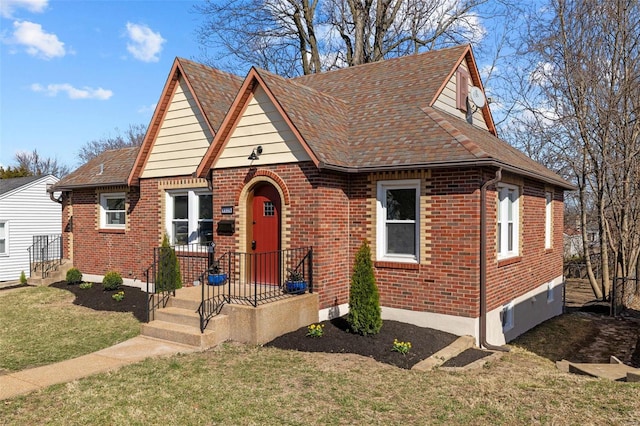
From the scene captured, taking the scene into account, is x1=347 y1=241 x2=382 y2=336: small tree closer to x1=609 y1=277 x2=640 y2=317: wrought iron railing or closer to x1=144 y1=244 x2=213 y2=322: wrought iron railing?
x1=144 y1=244 x2=213 y2=322: wrought iron railing

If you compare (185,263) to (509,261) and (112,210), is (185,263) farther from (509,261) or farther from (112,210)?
(509,261)

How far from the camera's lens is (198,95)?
510 inches

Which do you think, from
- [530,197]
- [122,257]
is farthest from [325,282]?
[122,257]

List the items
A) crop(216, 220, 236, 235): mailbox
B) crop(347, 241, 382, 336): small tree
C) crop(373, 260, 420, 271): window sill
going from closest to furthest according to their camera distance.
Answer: crop(347, 241, 382, 336): small tree, crop(373, 260, 420, 271): window sill, crop(216, 220, 236, 235): mailbox

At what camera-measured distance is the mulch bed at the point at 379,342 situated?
8.09 metres

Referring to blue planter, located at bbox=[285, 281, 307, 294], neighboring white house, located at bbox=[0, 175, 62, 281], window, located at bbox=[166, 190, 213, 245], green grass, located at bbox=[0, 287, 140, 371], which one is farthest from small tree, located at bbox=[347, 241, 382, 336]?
neighboring white house, located at bbox=[0, 175, 62, 281]

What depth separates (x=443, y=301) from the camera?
9.53 meters

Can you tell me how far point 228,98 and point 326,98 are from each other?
299 cm

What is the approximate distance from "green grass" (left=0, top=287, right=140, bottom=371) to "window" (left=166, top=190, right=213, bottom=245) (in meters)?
2.63

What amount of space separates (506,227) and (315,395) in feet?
22.4

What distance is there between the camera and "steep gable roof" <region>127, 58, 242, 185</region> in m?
12.8

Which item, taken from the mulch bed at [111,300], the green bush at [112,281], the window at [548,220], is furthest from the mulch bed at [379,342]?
the green bush at [112,281]

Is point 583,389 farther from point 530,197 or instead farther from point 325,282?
point 530,197

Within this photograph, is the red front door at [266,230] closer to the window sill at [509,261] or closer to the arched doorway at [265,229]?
the arched doorway at [265,229]
